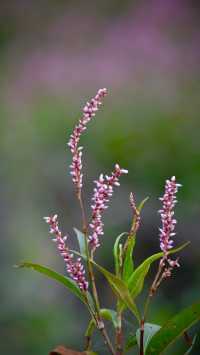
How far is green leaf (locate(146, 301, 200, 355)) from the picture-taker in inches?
29.8

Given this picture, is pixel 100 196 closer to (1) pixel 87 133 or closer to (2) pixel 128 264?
(2) pixel 128 264

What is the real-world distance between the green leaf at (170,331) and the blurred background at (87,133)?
42 centimetres

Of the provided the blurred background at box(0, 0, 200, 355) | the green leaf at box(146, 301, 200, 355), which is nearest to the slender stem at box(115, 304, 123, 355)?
the green leaf at box(146, 301, 200, 355)

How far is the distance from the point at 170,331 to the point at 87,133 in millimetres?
2365

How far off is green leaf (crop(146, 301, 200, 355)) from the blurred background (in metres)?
0.42

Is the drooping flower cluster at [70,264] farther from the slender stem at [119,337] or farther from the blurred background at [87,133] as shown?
the blurred background at [87,133]

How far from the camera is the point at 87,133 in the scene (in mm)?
3107

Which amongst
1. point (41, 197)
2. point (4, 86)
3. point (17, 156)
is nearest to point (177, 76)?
point (4, 86)

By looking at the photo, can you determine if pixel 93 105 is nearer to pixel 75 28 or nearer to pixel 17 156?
pixel 17 156

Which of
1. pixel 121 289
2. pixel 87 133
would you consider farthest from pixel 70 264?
pixel 87 133

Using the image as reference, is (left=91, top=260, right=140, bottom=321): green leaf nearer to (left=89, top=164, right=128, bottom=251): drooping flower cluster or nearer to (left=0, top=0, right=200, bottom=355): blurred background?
(left=89, top=164, right=128, bottom=251): drooping flower cluster

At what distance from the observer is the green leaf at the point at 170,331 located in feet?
2.49

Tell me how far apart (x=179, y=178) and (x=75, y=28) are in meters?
2.12

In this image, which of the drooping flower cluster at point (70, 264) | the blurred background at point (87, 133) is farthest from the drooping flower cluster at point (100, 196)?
the blurred background at point (87, 133)
